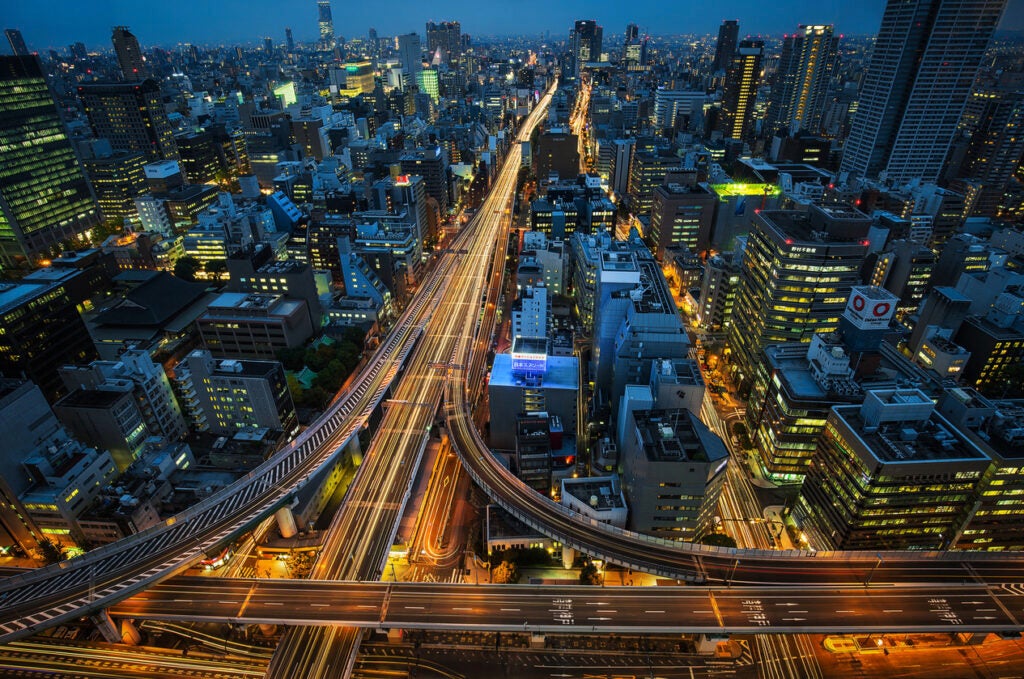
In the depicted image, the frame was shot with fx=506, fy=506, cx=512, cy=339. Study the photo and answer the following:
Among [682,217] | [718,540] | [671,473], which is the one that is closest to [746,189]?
[682,217]

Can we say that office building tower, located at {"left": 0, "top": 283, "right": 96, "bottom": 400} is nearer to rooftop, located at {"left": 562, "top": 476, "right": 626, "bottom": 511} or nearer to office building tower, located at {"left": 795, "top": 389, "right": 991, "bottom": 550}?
rooftop, located at {"left": 562, "top": 476, "right": 626, "bottom": 511}

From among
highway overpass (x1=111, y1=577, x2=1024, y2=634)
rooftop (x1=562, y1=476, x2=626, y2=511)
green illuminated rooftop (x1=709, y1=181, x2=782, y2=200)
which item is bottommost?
highway overpass (x1=111, y1=577, x2=1024, y2=634)

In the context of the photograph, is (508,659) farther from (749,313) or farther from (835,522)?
(749,313)

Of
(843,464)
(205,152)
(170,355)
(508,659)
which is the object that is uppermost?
(205,152)

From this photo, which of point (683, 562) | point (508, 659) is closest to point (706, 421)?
point (683, 562)

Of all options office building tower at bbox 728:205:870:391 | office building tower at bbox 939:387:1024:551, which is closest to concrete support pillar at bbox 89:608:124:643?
office building tower at bbox 939:387:1024:551

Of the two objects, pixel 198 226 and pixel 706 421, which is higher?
pixel 198 226
